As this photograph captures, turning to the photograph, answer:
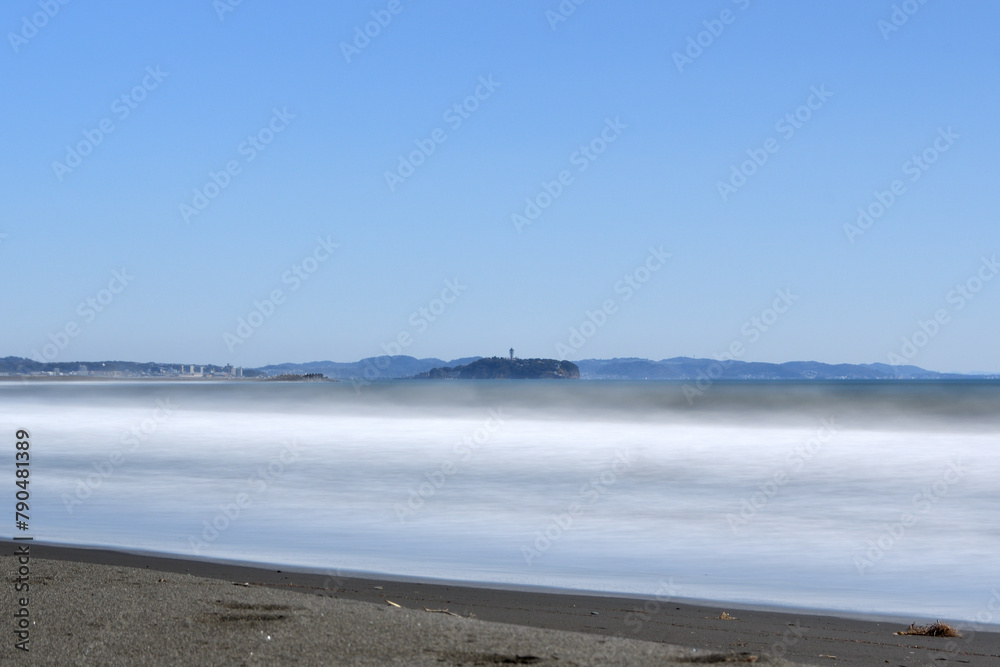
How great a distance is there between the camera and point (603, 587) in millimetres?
7816

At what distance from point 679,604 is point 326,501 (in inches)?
331

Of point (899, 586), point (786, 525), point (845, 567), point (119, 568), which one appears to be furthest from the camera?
point (786, 525)

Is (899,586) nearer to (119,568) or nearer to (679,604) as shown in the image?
(679,604)

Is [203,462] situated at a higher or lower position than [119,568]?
higher

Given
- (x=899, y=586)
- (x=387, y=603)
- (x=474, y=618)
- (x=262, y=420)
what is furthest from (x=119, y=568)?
(x=262, y=420)
